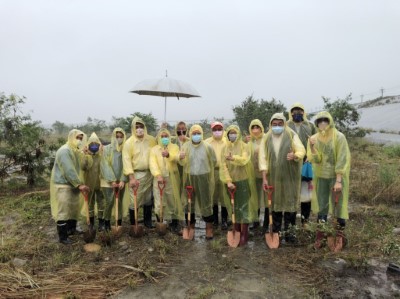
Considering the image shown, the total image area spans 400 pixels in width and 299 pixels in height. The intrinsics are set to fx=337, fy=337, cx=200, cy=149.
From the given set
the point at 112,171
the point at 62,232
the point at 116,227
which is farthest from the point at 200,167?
the point at 62,232

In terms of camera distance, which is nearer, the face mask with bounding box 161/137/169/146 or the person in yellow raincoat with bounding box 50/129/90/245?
the person in yellow raincoat with bounding box 50/129/90/245

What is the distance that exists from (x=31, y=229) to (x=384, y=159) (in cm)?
961

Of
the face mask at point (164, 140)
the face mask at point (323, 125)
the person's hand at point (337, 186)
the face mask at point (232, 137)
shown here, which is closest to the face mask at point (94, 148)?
the face mask at point (164, 140)

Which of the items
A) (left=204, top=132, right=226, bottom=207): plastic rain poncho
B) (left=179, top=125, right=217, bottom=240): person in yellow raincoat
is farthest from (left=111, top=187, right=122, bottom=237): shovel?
(left=204, top=132, right=226, bottom=207): plastic rain poncho

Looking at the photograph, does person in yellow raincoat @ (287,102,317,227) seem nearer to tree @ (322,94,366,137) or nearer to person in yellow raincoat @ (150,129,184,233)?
person in yellow raincoat @ (150,129,184,233)

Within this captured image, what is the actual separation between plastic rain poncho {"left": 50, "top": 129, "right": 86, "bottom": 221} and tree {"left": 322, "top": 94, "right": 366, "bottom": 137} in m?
9.27

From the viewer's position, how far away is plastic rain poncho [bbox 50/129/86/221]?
4.38 metres

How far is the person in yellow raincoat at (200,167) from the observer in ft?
14.4

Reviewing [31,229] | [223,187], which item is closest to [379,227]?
[223,187]

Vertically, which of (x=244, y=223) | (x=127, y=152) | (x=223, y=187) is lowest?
(x=244, y=223)

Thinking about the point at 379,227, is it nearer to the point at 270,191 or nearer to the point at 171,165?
the point at 270,191

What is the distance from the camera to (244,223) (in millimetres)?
4383

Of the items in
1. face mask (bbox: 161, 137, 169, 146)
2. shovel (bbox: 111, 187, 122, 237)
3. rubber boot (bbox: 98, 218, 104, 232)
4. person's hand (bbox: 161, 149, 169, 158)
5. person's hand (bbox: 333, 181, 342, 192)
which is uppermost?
face mask (bbox: 161, 137, 169, 146)

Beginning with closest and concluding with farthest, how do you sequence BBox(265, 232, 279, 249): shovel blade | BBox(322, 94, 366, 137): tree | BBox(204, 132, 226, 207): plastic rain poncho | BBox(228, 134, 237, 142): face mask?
BBox(265, 232, 279, 249): shovel blade
BBox(228, 134, 237, 142): face mask
BBox(204, 132, 226, 207): plastic rain poncho
BBox(322, 94, 366, 137): tree
